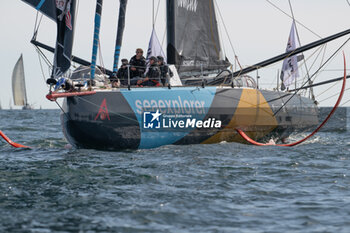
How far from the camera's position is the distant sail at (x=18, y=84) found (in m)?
62.0

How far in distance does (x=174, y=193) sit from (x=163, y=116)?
14.7ft

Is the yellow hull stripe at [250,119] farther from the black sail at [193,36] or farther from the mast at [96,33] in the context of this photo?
the mast at [96,33]

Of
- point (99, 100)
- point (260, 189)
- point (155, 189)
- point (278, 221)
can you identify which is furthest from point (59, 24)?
point (278, 221)

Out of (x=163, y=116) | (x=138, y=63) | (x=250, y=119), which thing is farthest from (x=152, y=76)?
(x=250, y=119)

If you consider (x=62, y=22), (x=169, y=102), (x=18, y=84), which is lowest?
(x=169, y=102)

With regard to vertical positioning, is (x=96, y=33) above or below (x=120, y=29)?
below

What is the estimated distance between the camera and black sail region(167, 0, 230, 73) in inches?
507

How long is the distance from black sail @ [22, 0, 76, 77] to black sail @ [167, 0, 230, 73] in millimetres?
3599

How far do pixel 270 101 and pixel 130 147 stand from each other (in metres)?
4.60

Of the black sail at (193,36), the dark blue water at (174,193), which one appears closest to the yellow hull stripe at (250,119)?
the black sail at (193,36)

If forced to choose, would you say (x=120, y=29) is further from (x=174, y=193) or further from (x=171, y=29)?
(x=174, y=193)

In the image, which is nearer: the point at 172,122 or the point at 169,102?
the point at 169,102

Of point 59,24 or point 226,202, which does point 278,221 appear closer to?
point 226,202

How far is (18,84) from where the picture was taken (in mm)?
63406
